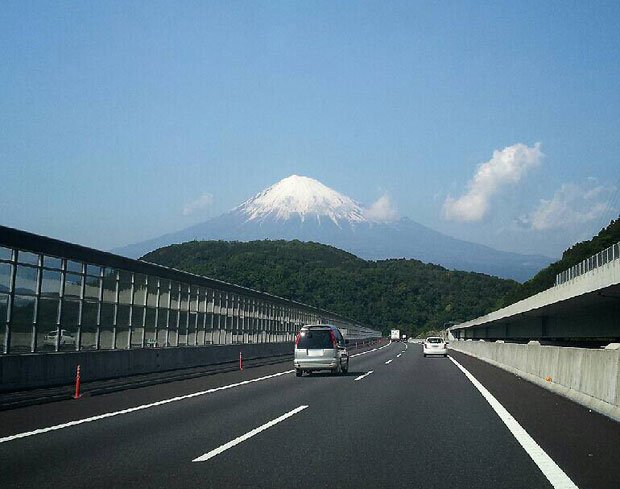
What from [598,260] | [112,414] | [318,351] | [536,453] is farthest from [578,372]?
[598,260]

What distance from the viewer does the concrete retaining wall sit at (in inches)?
722

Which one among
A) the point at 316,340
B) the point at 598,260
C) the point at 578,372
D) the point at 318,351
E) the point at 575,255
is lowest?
the point at 578,372

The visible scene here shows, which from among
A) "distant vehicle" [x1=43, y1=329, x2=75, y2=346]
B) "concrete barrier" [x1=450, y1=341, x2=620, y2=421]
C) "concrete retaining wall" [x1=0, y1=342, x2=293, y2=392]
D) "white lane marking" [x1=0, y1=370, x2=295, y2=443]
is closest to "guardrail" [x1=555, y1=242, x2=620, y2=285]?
"concrete barrier" [x1=450, y1=341, x2=620, y2=421]

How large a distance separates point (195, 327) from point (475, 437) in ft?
81.2

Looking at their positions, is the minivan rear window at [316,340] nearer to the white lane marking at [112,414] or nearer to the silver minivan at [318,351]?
the silver minivan at [318,351]

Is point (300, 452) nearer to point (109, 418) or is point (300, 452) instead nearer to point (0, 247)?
point (109, 418)

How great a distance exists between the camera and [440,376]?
28.0 metres

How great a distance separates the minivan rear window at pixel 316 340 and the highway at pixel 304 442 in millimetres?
8482

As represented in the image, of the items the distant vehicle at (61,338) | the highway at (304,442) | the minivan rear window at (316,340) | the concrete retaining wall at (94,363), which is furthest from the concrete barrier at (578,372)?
the distant vehicle at (61,338)

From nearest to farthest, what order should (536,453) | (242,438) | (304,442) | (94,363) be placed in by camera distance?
(536,453) → (304,442) → (242,438) → (94,363)

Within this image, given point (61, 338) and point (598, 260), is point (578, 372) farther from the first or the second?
point (598, 260)

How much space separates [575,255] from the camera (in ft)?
418

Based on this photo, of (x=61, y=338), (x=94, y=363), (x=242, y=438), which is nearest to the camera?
(x=242, y=438)

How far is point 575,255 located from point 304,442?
12440cm
